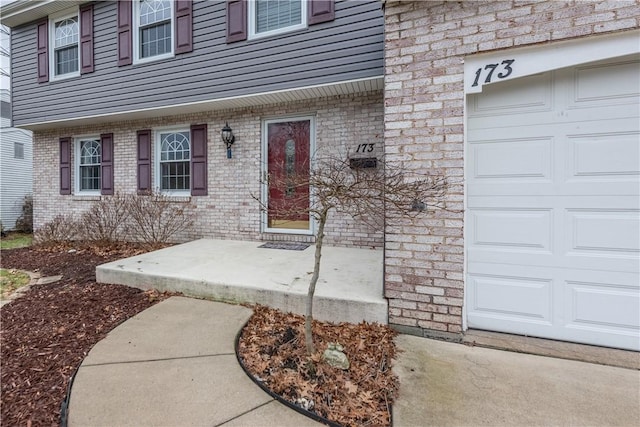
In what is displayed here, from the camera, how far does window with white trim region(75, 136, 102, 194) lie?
8.08 metres

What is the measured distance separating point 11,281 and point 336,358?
18.3 ft

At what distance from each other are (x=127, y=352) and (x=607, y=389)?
11.8 ft

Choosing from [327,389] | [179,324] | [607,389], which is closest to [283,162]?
[179,324]

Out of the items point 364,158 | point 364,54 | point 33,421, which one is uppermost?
point 364,54

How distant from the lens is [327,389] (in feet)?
6.56

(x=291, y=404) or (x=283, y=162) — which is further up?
(x=283, y=162)

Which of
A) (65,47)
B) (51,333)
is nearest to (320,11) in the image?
(51,333)

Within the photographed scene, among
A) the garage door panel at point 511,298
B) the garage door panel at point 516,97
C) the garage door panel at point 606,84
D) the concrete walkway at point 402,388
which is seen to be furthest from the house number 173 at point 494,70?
the concrete walkway at point 402,388

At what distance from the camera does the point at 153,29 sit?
677 cm

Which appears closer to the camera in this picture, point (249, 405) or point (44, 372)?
point (249, 405)

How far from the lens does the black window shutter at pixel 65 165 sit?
8258mm

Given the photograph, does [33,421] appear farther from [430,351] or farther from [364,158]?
[364,158]

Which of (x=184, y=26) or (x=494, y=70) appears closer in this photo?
(x=494, y=70)

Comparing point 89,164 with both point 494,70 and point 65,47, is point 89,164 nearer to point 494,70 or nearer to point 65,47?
point 65,47
